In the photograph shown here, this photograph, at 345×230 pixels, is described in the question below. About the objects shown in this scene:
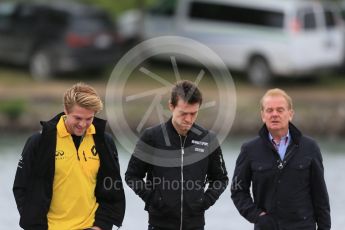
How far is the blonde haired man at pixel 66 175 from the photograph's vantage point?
7.27 meters

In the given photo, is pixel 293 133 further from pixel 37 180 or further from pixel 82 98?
pixel 37 180

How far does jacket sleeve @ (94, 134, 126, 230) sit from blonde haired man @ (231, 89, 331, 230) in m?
0.90

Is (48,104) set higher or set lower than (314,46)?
lower

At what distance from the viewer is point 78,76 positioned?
1100 inches

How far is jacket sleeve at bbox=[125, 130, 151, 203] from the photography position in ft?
25.2

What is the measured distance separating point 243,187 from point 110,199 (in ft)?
3.21

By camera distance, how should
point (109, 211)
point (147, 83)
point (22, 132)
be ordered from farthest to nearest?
point (147, 83), point (22, 132), point (109, 211)

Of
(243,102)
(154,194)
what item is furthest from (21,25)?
(154,194)

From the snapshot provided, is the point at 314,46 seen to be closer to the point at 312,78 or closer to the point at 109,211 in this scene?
the point at 312,78

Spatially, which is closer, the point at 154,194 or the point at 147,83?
the point at 154,194

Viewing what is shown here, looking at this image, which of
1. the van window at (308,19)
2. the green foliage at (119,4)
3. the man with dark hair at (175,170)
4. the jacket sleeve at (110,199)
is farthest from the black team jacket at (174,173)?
the green foliage at (119,4)

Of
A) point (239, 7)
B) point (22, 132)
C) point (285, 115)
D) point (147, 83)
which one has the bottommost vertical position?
point (285, 115)

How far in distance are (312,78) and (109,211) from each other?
21.7m

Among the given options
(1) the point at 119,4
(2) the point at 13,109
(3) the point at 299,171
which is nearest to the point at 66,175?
(3) the point at 299,171
